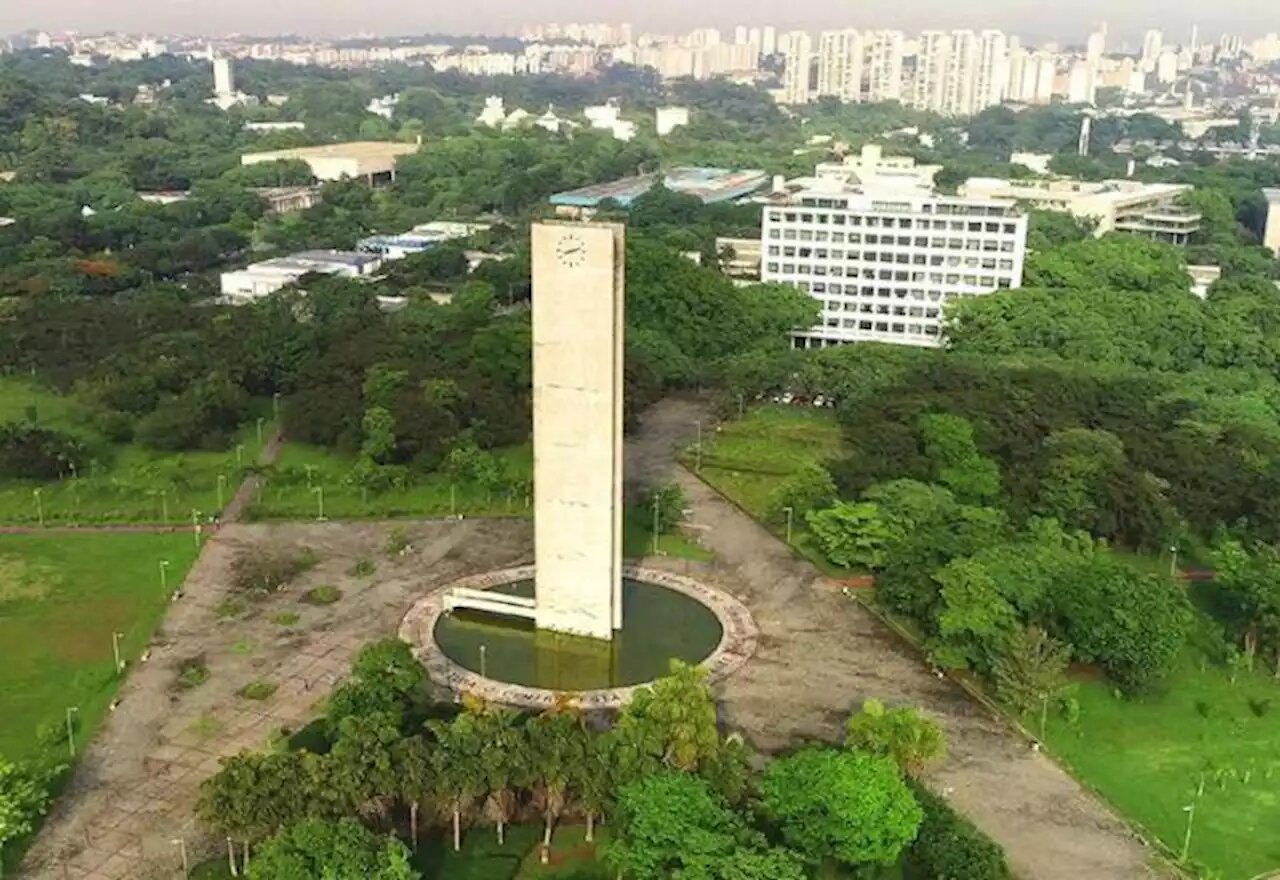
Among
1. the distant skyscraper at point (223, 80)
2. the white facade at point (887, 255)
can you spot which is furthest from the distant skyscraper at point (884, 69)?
the white facade at point (887, 255)

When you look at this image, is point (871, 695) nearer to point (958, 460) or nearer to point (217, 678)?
point (958, 460)

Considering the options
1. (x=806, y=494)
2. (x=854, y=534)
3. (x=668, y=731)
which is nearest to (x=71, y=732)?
(x=668, y=731)

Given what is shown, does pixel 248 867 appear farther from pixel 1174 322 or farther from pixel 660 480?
pixel 1174 322

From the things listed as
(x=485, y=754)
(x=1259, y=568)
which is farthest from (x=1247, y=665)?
(x=485, y=754)

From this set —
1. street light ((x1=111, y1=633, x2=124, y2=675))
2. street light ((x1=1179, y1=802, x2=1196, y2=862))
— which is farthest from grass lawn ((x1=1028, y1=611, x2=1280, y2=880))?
street light ((x1=111, y1=633, x2=124, y2=675))

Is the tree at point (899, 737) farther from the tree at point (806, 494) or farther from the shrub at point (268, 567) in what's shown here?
the shrub at point (268, 567)
